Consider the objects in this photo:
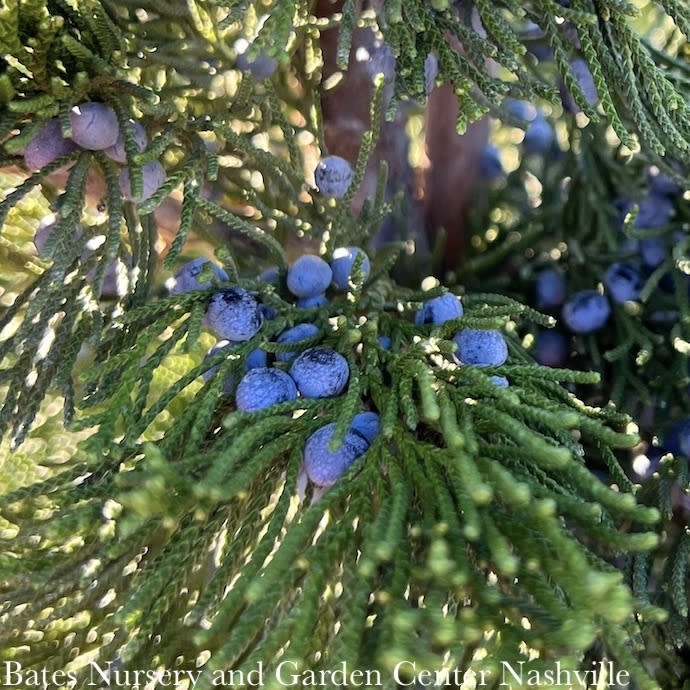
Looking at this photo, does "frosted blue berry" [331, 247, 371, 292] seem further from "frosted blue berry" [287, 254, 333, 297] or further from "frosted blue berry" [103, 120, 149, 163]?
"frosted blue berry" [103, 120, 149, 163]

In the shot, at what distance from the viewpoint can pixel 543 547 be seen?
0.60m

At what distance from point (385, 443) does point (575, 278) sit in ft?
2.15

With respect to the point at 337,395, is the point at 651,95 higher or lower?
higher

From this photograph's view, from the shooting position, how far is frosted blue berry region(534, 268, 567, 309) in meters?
1.22

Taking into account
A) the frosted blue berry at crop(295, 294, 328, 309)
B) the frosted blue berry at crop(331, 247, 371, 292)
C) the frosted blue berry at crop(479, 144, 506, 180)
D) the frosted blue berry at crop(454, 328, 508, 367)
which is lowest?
the frosted blue berry at crop(479, 144, 506, 180)

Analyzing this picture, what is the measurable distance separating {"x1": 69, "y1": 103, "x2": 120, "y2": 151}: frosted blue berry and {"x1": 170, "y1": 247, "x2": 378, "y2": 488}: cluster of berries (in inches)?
7.0

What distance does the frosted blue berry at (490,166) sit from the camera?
150 centimetres

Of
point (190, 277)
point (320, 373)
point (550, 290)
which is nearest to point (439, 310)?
point (320, 373)

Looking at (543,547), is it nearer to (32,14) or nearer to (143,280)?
(143,280)

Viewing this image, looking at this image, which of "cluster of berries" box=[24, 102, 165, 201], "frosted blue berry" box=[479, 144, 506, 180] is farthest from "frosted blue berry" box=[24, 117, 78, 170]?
"frosted blue berry" box=[479, 144, 506, 180]

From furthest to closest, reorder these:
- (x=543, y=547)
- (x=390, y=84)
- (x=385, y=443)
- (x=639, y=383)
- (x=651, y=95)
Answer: (x=390, y=84) < (x=639, y=383) < (x=651, y=95) < (x=385, y=443) < (x=543, y=547)

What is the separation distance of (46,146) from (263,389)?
1.26 ft

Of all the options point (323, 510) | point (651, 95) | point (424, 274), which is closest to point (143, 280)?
point (323, 510)

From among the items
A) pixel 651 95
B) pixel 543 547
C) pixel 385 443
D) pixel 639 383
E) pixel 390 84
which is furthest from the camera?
pixel 390 84
